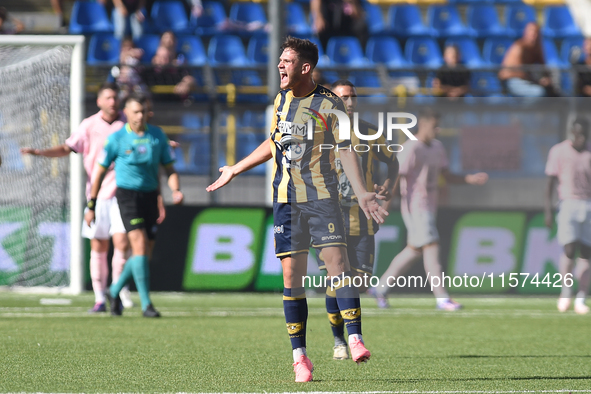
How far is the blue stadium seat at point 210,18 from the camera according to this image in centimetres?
1675

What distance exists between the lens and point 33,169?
11.2 m

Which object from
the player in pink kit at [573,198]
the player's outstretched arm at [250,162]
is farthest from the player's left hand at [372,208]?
the player in pink kit at [573,198]

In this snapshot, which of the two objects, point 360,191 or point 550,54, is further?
point 550,54

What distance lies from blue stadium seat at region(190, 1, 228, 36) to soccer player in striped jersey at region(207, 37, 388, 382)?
1213 centimetres

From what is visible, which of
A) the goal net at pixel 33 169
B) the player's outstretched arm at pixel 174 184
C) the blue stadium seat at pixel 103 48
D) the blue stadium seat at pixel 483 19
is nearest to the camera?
the player's outstretched arm at pixel 174 184

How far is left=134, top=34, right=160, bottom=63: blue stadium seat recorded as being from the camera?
50.5 ft

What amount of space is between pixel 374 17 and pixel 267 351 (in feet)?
42.9

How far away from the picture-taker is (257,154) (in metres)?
4.88

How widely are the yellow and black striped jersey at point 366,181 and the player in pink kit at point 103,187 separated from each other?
350 cm

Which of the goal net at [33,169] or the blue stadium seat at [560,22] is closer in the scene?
the goal net at [33,169]

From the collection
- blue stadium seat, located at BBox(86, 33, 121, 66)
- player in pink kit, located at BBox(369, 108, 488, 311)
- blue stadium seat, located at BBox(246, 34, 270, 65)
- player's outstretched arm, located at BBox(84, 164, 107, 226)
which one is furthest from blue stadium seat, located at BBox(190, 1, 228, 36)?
player's outstretched arm, located at BBox(84, 164, 107, 226)

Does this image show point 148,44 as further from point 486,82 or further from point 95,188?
point 95,188

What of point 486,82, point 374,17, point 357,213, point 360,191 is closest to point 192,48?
point 374,17

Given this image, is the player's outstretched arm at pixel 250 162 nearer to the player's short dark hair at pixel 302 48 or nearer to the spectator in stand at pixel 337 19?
the player's short dark hair at pixel 302 48
